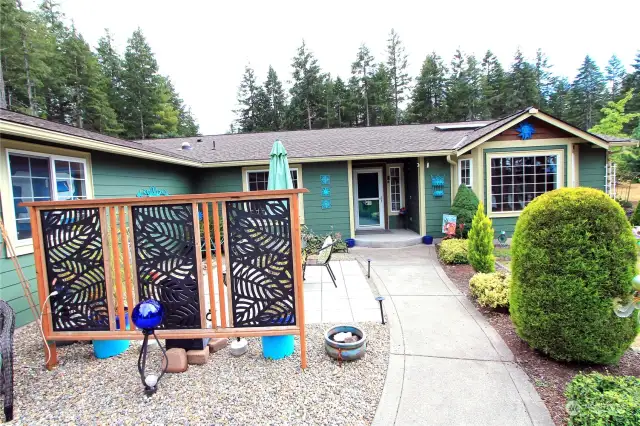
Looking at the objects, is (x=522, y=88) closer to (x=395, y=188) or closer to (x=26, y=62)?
(x=395, y=188)

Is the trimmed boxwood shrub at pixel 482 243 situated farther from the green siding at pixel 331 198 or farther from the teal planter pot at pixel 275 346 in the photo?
the green siding at pixel 331 198

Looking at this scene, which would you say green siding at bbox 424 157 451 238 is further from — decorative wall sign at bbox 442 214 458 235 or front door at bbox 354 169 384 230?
front door at bbox 354 169 384 230

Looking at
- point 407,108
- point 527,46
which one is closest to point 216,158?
point 407,108

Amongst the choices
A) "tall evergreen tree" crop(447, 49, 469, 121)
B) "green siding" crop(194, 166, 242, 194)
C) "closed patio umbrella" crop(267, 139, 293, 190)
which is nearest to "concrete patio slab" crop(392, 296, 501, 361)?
"closed patio umbrella" crop(267, 139, 293, 190)

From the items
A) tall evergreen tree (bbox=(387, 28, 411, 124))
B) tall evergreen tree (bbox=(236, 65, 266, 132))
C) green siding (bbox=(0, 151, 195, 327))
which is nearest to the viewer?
green siding (bbox=(0, 151, 195, 327))

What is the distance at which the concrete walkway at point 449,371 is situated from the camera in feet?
7.69

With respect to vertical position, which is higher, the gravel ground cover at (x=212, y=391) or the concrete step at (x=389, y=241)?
the concrete step at (x=389, y=241)

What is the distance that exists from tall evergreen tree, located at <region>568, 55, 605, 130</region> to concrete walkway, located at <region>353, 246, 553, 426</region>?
35.1m

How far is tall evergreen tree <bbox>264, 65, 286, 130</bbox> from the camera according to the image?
99.3 ft

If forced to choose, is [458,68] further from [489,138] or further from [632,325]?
[632,325]

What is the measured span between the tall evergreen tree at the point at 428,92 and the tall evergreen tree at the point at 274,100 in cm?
1198

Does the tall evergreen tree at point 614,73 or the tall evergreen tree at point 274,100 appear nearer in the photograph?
the tall evergreen tree at point 274,100

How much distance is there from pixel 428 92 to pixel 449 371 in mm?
28686

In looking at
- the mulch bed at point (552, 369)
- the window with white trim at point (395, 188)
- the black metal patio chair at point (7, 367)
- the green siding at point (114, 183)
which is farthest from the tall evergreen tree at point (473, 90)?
the black metal patio chair at point (7, 367)
